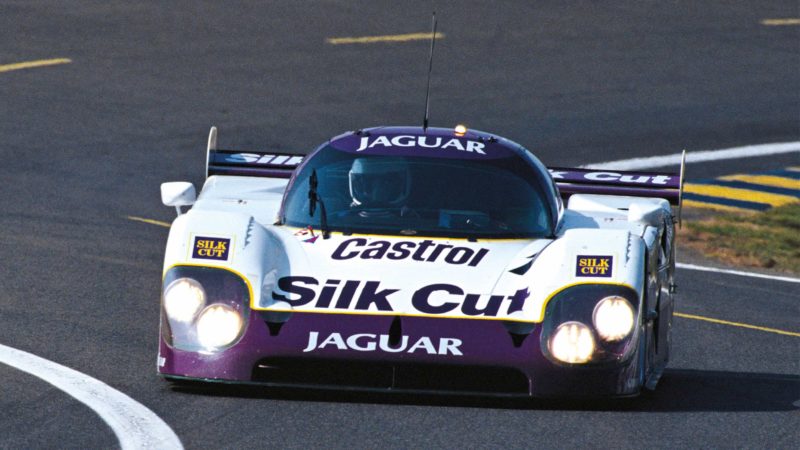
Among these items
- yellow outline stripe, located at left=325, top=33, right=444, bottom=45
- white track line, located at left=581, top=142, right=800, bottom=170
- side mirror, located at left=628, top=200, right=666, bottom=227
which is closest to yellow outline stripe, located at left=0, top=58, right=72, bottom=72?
yellow outline stripe, located at left=325, top=33, right=444, bottom=45

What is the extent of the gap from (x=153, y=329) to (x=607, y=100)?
493 inches

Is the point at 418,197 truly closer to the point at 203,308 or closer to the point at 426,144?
the point at 426,144

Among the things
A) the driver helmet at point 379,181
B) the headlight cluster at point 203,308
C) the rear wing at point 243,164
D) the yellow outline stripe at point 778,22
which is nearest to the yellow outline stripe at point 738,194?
the rear wing at point 243,164

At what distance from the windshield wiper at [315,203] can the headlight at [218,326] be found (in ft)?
2.72

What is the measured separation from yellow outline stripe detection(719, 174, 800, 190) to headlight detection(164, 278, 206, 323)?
11.7 metres

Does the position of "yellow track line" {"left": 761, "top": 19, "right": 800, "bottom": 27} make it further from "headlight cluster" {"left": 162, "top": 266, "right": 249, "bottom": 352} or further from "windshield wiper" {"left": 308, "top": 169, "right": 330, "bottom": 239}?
"headlight cluster" {"left": 162, "top": 266, "right": 249, "bottom": 352}

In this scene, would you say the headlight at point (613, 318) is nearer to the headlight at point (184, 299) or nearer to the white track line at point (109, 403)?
the headlight at point (184, 299)

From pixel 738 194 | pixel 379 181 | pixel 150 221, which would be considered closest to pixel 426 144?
pixel 379 181

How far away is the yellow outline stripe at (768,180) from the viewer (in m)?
18.7

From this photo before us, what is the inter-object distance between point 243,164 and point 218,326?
8.95 feet

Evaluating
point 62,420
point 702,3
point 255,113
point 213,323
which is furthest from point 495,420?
point 702,3

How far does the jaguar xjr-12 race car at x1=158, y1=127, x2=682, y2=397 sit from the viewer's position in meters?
7.54

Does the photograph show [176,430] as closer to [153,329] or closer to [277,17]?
[153,329]

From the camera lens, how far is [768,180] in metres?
18.8
